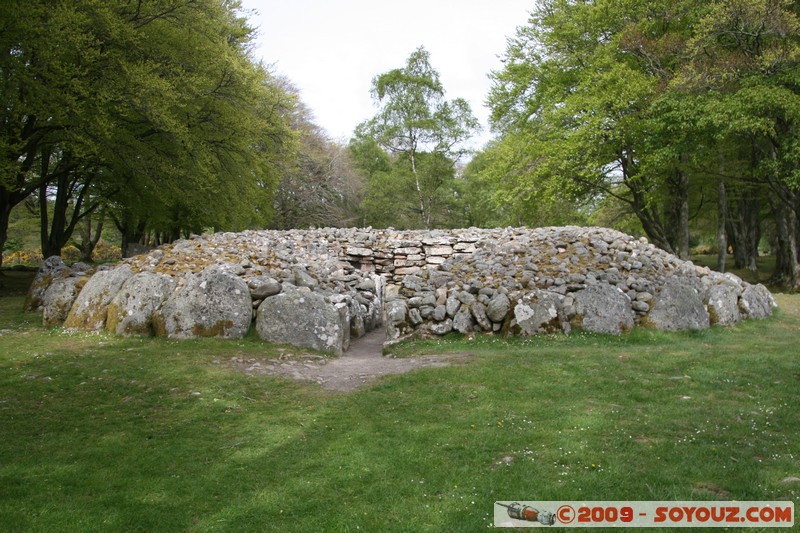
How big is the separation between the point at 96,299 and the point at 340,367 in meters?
6.58

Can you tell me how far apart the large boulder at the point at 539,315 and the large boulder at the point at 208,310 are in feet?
19.3

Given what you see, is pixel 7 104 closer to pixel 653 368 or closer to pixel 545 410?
pixel 545 410

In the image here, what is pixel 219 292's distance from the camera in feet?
37.9

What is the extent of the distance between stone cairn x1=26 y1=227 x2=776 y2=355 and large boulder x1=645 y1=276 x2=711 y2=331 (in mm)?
24

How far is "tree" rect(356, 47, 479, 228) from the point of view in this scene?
38.2m

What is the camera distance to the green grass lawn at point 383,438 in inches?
174

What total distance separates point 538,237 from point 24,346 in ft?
40.4

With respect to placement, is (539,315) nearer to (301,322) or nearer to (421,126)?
(301,322)

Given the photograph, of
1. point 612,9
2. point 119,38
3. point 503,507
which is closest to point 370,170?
point 612,9

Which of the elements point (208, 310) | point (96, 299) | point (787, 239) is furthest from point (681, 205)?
point (96, 299)

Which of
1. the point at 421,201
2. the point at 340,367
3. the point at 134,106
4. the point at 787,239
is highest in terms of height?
the point at 134,106

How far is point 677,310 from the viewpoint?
11766 mm

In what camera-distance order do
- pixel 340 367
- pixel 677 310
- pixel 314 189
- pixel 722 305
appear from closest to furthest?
pixel 340 367, pixel 677 310, pixel 722 305, pixel 314 189

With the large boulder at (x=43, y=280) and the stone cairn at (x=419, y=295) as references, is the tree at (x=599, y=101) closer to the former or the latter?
the stone cairn at (x=419, y=295)
